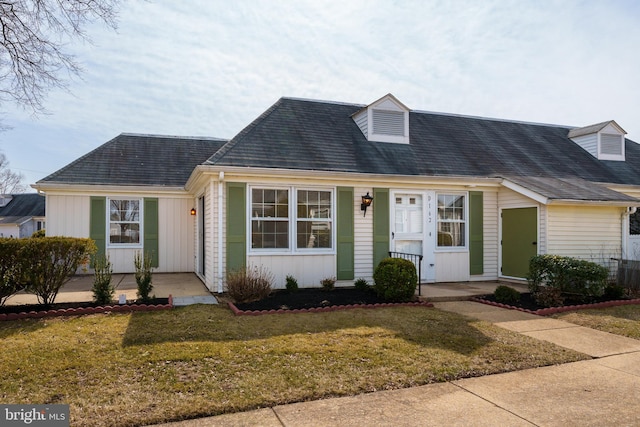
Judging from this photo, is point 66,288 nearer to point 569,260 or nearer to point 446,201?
point 446,201

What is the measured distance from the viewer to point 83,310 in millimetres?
6914

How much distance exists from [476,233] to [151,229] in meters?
9.56

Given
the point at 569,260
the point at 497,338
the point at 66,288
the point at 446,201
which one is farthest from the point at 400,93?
the point at 66,288

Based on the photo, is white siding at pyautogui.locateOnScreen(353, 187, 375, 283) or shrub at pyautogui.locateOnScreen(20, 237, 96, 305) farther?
white siding at pyautogui.locateOnScreen(353, 187, 375, 283)

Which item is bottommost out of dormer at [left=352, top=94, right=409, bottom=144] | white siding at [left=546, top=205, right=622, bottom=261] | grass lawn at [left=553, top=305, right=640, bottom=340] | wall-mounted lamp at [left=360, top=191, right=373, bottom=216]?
grass lawn at [left=553, top=305, right=640, bottom=340]

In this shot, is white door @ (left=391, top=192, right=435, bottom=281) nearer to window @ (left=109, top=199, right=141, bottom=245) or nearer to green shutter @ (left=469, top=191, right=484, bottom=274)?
green shutter @ (left=469, top=191, right=484, bottom=274)

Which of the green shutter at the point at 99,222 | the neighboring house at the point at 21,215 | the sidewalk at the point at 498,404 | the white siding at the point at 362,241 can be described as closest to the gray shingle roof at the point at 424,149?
the white siding at the point at 362,241

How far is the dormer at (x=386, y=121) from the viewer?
11.9 metres

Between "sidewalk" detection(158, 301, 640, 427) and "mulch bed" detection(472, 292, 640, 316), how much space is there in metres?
2.73

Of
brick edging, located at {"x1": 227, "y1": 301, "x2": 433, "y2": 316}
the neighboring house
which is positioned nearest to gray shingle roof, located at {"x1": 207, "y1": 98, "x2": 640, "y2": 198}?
brick edging, located at {"x1": 227, "y1": 301, "x2": 433, "y2": 316}

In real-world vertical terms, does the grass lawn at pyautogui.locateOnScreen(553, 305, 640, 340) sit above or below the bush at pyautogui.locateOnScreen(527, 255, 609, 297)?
below

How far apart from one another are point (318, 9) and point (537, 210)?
6.93 meters

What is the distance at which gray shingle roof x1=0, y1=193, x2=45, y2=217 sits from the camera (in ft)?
122

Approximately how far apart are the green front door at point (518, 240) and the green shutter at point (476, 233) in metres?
0.62
